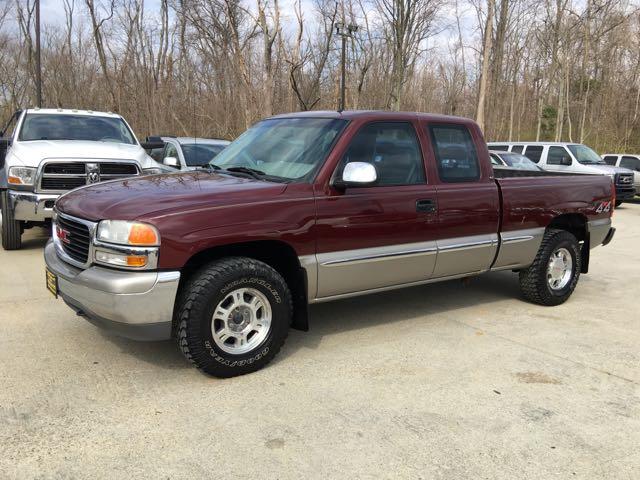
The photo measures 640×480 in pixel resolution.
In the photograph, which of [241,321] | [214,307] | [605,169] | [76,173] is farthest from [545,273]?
[605,169]

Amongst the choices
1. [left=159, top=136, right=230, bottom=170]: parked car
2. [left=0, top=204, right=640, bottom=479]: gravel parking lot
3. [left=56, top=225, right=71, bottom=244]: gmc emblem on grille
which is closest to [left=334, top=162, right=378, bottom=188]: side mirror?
[left=0, top=204, right=640, bottom=479]: gravel parking lot

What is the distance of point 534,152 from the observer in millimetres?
17812

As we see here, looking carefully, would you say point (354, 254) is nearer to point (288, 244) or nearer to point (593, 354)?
point (288, 244)

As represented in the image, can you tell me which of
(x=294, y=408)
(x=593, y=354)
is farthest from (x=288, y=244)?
(x=593, y=354)

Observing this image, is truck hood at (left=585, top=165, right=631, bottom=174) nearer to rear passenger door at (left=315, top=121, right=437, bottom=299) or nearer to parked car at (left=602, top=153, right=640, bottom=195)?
parked car at (left=602, top=153, right=640, bottom=195)

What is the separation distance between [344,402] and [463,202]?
2.20m

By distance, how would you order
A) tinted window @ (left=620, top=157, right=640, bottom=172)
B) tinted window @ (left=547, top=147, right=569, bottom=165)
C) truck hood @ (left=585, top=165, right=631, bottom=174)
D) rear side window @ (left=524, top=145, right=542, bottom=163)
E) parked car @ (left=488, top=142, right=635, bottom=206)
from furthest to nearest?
1. tinted window @ (left=620, top=157, right=640, bottom=172)
2. rear side window @ (left=524, top=145, right=542, bottom=163)
3. tinted window @ (left=547, top=147, right=569, bottom=165)
4. parked car @ (left=488, top=142, right=635, bottom=206)
5. truck hood @ (left=585, top=165, right=631, bottom=174)

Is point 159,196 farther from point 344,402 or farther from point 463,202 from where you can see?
point 463,202

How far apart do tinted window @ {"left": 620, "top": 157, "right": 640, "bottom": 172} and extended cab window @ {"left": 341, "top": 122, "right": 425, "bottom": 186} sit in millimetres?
17386

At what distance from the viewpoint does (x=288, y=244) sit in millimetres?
3941

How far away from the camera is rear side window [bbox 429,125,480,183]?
487cm

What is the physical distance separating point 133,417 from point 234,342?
85 centimetres

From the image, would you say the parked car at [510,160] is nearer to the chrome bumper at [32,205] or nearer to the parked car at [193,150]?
the parked car at [193,150]

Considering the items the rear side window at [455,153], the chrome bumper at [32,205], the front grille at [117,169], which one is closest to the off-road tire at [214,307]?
the rear side window at [455,153]
